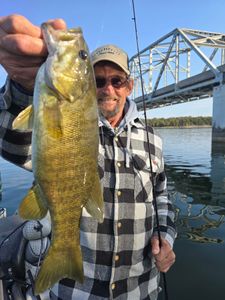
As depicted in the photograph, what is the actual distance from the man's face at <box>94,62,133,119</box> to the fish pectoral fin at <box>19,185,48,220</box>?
1.29 metres

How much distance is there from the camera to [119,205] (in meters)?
2.74

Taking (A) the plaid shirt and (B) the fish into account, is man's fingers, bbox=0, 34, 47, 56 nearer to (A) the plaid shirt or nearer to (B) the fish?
(B) the fish

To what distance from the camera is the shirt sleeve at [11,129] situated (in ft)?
6.99

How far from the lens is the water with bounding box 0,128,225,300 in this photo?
215 inches

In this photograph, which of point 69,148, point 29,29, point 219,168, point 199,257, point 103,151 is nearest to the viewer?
point 29,29

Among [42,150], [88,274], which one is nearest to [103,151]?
[88,274]

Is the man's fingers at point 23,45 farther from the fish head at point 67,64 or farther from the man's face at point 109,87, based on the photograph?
the man's face at point 109,87

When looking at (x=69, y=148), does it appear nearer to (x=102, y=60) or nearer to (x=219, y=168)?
(x=102, y=60)

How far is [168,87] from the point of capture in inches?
1802

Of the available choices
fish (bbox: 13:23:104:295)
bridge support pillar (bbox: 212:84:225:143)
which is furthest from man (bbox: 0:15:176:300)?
bridge support pillar (bbox: 212:84:225:143)

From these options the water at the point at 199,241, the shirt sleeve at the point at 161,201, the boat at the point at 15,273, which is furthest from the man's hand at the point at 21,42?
the water at the point at 199,241

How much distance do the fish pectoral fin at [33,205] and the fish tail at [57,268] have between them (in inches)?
10.2

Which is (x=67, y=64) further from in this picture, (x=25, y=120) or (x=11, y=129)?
(x=11, y=129)

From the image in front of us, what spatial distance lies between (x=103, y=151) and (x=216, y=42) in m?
48.4
